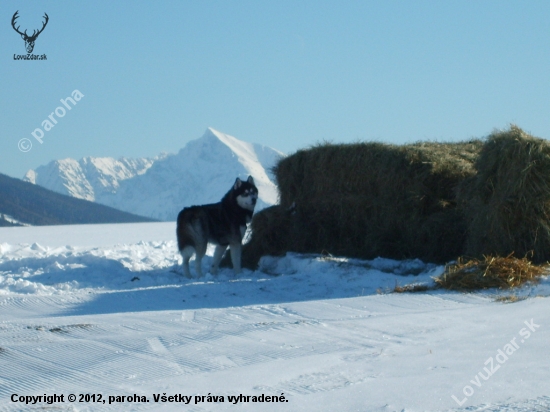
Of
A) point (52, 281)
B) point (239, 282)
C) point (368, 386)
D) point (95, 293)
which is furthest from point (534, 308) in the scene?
point (52, 281)

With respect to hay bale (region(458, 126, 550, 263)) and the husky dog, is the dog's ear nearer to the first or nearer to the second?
the husky dog

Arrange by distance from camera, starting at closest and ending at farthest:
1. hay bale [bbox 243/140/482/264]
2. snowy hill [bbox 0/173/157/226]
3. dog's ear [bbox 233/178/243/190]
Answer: hay bale [bbox 243/140/482/264] < dog's ear [bbox 233/178/243/190] < snowy hill [bbox 0/173/157/226]

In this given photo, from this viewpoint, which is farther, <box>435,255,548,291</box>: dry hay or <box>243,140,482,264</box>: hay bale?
<box>243,140,482,264</box>: hay bale

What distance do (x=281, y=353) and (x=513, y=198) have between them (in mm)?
5335

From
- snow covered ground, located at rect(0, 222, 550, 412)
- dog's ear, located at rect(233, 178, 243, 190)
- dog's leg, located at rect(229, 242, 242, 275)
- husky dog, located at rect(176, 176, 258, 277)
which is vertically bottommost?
snow covered ground, located at rect(0, 222, 550, 412)

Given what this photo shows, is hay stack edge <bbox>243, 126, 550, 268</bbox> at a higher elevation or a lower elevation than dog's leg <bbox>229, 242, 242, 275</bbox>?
higher

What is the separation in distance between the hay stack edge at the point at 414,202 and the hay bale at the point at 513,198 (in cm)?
1

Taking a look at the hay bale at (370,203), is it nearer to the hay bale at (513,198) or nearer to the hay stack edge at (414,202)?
the hay stack edge at (414,202)

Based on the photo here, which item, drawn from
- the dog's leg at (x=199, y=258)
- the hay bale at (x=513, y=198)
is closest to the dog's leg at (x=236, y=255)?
the dog's leg at (x=199, y=258)

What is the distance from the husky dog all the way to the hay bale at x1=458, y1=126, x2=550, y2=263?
154 inches

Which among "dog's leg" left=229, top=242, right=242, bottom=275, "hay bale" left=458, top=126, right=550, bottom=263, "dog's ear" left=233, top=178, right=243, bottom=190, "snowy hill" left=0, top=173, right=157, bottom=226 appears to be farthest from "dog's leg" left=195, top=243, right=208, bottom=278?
"snowy hill" left=0, top=173, right=157, bottom=226

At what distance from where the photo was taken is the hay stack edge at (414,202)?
8.70 m

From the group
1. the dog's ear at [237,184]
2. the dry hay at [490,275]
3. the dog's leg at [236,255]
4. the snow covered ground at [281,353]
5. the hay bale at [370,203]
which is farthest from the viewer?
the dog's ear at [237,184]

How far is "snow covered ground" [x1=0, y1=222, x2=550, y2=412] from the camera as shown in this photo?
3740 mm
